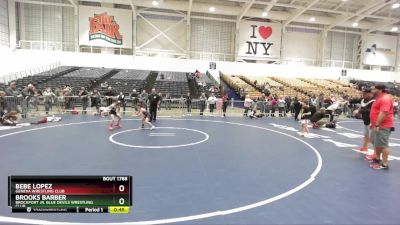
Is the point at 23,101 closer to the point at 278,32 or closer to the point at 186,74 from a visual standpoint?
the point at 186,74

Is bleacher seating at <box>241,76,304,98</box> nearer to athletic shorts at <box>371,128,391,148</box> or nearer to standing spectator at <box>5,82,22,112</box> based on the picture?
athletic shorts at <box>371,128,391,148</box>

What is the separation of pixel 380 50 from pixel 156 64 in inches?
1287

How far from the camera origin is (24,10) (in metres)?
31.1

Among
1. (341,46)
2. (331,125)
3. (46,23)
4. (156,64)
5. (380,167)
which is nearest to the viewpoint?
(380,167)

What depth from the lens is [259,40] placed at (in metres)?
35.1

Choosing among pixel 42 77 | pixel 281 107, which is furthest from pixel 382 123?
pixel 42 77

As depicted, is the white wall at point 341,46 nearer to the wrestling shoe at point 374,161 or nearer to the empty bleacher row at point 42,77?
the empty bleacher row at point 42,77

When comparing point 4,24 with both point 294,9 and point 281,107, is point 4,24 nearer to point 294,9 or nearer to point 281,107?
point 281,107

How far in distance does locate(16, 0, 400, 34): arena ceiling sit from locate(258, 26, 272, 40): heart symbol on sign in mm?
1504

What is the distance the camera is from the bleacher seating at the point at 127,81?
23.0 meters

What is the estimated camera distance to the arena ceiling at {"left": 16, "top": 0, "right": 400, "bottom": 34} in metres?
30.3

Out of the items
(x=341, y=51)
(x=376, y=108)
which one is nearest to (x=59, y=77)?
(x=376, y=108)

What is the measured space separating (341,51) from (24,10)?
42.2 meters

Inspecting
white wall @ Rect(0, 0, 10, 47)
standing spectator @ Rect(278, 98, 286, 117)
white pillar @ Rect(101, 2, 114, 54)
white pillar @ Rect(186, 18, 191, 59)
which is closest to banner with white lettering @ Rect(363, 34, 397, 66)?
white pillar @ Rect(186, 18, 191, 59)
